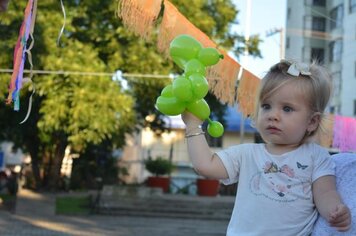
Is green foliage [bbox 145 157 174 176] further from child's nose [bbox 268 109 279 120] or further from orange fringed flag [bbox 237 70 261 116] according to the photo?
child's nose [bbox 268 109 279 120]

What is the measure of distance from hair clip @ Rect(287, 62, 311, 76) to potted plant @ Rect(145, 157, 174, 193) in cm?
1996

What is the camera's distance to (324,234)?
202 cm

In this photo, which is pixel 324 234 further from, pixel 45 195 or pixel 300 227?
pixel 45 195

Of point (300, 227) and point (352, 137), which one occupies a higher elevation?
point (352, 137)

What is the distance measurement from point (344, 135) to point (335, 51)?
24.3 metres

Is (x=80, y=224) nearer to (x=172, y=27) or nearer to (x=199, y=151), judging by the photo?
(x=172, y=27)

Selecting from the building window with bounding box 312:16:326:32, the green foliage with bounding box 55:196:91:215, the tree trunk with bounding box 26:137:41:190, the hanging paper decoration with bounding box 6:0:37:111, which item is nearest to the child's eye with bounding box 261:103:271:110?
the hanging paper decoration with bounding box 6:0:37:111

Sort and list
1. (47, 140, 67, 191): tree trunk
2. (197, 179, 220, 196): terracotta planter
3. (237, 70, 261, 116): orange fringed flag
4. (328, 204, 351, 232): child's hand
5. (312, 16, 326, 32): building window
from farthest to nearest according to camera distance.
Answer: (312, 16, 326, 32): building window, (197, 179, 220, 196): terracotta planter, (47, 140, 67, 191): tree trunk, (237, 70, 261, 116): orange fringed flag, (328, 204, 351, 232): child's hand

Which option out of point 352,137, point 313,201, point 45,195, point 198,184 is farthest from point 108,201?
point 313,201

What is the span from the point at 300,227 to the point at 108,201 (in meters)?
16.6

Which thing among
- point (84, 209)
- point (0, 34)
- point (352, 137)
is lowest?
point (84, 209)

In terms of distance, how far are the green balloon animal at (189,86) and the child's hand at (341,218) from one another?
529 mm

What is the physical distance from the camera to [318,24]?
33.5 metres

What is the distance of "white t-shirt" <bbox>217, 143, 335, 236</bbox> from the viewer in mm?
2039
